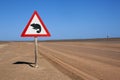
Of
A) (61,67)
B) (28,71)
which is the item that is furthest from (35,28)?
(61,67)

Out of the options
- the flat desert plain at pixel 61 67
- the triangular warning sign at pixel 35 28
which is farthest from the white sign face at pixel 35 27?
the flat desert plain at pixel 61 67

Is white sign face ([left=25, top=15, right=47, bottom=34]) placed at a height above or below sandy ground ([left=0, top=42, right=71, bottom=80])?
above

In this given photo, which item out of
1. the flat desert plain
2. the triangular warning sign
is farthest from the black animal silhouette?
the flat desert plain

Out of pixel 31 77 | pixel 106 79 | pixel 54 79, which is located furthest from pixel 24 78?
pixel 106 79

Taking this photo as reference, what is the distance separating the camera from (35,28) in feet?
29.0

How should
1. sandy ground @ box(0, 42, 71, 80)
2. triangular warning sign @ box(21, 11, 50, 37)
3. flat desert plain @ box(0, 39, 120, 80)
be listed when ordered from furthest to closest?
triangular warning sign @ box(21, 11, 50, 37) < flat desert plain @ box(0, 39, 120, 80) < sandy ground @ box(0, 42, 71, 80)

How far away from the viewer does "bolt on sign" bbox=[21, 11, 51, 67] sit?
8.75 metres

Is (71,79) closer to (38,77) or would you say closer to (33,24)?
(38,77)

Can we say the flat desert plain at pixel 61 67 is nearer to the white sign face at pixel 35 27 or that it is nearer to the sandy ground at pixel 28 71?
the sandy ground at pixel 28 71

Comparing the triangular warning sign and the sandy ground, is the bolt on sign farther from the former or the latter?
the sandy ground

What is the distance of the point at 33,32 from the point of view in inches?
346

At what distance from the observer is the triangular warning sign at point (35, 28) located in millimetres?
8750

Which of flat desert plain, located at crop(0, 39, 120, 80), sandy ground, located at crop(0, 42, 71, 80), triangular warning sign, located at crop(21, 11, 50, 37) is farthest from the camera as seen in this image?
triangular warning sign, located at crop(21, 11, 50, 37)

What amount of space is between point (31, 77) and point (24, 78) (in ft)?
0.80
